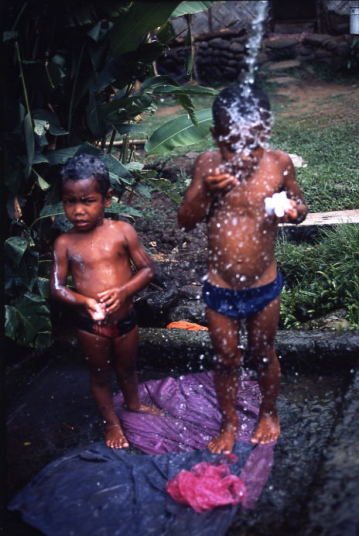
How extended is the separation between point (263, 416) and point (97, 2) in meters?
2.37

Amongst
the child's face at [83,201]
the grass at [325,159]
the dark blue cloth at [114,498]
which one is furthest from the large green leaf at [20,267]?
the grass at [325,159]

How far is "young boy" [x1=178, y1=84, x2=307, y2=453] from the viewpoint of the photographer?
2564 mm

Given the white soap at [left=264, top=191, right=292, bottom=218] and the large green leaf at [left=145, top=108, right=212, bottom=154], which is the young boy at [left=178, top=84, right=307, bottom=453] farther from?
the large green leaf at [left=145, top=108, right=212, bottom=154]

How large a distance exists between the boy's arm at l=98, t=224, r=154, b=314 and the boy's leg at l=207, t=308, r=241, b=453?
0.31 metres

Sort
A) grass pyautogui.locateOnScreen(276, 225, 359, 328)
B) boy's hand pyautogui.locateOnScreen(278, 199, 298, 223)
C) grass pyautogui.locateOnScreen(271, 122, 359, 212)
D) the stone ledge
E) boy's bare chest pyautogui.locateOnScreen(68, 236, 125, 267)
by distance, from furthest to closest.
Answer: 1. grass pyautogui.locateOnScreen(271, 122, 359, 212)
2. grass pyautogui.locateOnScreen(276, 225, 359, 328)
3. the stone ledge
4. boy's bare chest pyautogui.locateOnScreen(68, 236, 125, 267)
5. boy's hand pyautogui.locateOnScreen(278, 199, 298, 223)

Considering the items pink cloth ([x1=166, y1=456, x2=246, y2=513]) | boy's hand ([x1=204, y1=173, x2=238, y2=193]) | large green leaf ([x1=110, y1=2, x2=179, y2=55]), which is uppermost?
large green leaf ([x1=110, y1=2, x2=179, y2=55])

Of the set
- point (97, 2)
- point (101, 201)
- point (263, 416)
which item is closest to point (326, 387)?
point (263, 416)

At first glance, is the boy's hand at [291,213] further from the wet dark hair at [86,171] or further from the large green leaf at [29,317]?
the large green leaf at [29,317]

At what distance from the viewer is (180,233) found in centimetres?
595

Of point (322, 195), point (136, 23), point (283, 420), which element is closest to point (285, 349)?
point (283, 420)

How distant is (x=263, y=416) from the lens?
9.66 feet

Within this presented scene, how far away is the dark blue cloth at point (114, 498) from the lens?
8.09 feet

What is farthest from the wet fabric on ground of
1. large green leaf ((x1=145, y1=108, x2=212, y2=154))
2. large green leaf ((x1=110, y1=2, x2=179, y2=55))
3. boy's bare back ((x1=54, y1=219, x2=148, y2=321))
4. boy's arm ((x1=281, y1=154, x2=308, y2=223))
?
large green leaf ((x1=110, y1=2, x2=179, y2=55))

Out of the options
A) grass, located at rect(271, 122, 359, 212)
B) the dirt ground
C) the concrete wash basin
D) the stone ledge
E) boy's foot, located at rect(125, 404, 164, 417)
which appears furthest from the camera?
grass, located at rect(271, 122, 359, 212)
